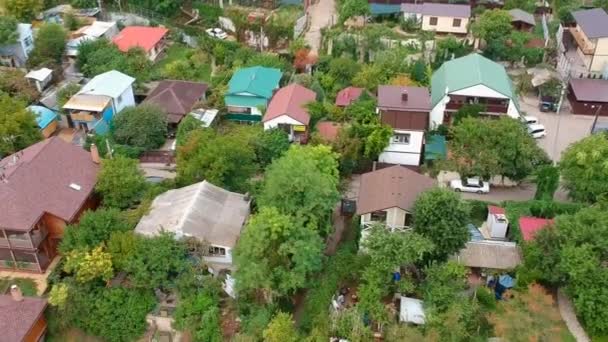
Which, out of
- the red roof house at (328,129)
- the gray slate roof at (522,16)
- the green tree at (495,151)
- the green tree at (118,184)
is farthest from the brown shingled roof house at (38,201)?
the gray slate roof at (522,16)

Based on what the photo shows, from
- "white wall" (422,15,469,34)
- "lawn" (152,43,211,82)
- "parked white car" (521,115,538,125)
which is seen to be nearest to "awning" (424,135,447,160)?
"parked white car" (521,115,538,125)

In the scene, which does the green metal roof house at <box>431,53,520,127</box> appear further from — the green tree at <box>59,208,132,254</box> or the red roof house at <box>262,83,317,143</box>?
the green tree at <box>59,208,132,254</box>

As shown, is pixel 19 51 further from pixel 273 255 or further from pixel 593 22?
pixel 593 22

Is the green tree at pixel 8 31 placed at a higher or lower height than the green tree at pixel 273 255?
higher

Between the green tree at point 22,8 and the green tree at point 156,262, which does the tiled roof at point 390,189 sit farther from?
the green tree at point 22,8

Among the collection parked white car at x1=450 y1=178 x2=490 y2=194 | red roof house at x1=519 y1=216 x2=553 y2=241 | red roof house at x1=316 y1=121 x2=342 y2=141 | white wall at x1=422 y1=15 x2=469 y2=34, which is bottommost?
parked white car at x1=450 y1=178 x2=490 y2=194

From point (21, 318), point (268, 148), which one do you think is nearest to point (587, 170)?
point (268, 148)
